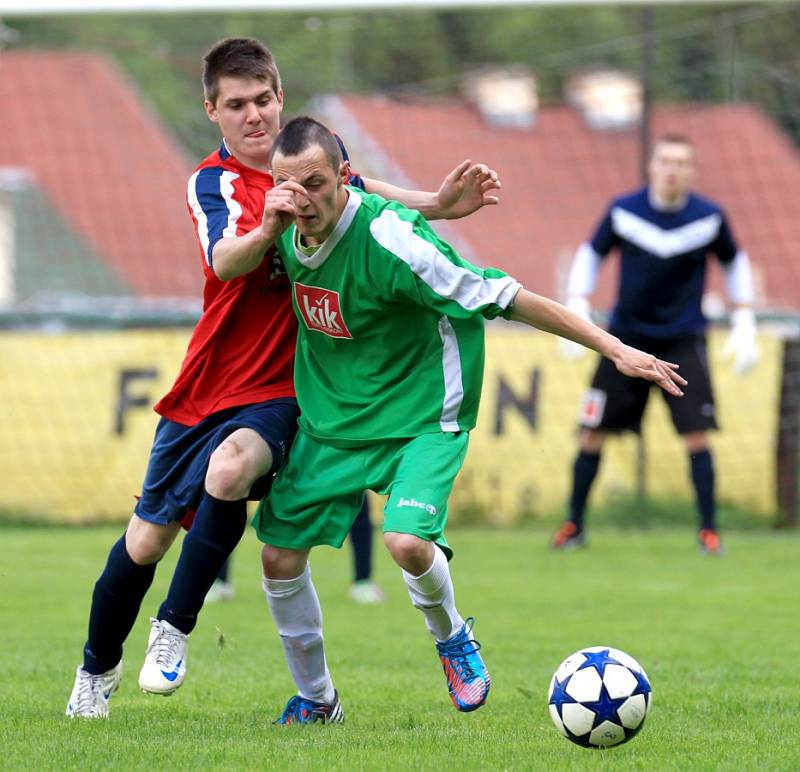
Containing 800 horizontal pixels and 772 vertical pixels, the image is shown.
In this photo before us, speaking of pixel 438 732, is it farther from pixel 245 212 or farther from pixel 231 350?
pixel 245 212

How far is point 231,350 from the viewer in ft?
16.1

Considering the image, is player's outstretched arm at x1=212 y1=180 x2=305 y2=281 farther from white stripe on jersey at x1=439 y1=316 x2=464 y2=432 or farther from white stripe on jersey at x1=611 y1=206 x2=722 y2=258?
white stripe on jersey at x1=611 y1=206 x2=722 y2=258

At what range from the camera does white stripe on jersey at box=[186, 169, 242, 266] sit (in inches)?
185

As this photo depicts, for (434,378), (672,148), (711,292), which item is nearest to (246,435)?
(434,378)

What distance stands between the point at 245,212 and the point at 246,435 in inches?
27.5

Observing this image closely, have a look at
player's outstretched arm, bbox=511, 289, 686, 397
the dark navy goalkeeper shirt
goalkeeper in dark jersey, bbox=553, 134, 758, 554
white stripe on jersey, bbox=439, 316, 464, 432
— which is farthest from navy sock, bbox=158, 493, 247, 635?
the dark navy goalkeeper shirt

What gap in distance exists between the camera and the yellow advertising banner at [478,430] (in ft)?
38.7

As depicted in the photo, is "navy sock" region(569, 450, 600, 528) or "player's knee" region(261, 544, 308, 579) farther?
"navy sock" region(569, 450, 600, 528)

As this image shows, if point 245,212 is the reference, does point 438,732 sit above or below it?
below

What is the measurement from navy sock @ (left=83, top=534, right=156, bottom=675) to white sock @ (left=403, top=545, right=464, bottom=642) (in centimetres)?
85

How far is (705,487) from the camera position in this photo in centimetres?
999

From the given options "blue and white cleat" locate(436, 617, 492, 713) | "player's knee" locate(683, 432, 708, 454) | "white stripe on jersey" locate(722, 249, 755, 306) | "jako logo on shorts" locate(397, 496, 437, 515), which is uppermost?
"jako logo on shorts" locate(397, 496, 437, 515)

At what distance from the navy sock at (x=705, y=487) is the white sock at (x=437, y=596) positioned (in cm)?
543

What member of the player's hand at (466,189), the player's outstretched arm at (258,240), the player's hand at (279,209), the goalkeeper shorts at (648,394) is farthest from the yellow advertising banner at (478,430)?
the player's hand at (279,209)
